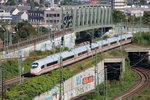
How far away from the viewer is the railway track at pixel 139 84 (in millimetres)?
31170

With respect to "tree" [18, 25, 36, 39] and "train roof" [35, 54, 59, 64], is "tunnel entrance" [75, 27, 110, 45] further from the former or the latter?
"train roof" [35, 54, 59, 64]

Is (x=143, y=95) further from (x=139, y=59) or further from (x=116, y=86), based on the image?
(x=139, y=59)

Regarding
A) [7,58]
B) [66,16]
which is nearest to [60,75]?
[7,58]

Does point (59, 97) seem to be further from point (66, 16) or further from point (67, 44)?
point (66, 16)

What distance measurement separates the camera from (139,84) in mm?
35938

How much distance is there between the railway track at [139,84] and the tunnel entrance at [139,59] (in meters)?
1.55

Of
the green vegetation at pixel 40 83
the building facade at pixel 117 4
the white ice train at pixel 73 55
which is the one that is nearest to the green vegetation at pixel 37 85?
the green vegetation at pixel 40 83

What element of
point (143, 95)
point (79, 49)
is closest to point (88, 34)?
point (79, 49)

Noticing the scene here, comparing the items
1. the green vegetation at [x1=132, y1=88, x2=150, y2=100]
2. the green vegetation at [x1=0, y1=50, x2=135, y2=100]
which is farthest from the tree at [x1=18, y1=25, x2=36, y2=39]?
the green vegetation at [x1=132, y1=88, x2=150, y2=100]

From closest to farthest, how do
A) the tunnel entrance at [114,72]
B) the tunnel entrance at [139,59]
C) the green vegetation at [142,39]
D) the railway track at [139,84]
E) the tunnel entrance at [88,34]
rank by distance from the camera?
1. the railway track at [139,84]
2. the tunnel entrance at [114,72]
3. the tunnel entrance at [139,59]
4. the green vegetation at [142,39]
5. the tunnel entrance at [88,34]

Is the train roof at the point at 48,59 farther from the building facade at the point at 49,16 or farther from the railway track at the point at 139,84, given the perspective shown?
the building facade at the point at 49,16

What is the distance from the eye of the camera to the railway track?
31.2 metres

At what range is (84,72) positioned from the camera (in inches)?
1336

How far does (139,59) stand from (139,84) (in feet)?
35.1
